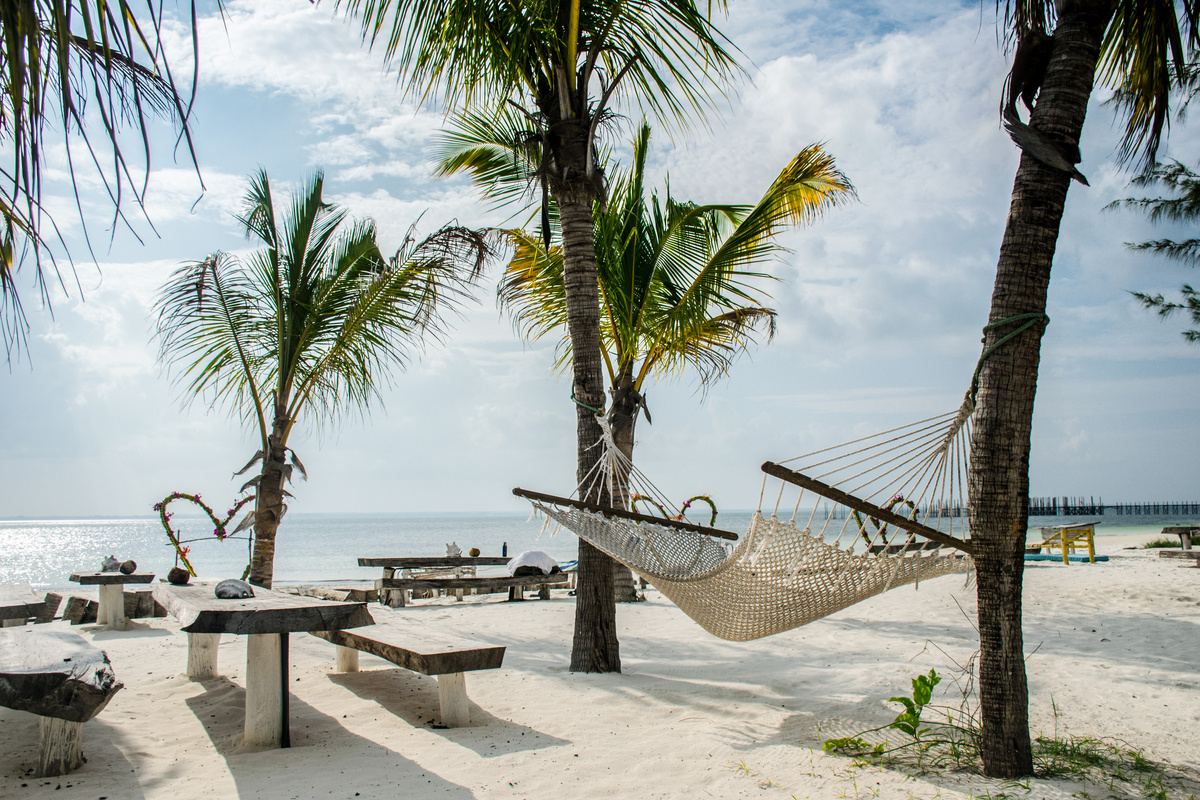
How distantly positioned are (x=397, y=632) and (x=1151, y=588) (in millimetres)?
6180

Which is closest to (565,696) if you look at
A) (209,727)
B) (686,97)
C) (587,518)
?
(587,518)

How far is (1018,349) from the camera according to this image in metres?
2.35

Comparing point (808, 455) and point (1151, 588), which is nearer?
point (808, 455)

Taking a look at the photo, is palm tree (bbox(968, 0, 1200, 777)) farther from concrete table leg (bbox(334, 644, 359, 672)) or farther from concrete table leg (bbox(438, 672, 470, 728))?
concrete table leg (bbox(334, 644, 359, 672))

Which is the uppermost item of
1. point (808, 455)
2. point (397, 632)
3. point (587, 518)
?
point (808, 455)

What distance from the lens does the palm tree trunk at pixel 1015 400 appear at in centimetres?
228

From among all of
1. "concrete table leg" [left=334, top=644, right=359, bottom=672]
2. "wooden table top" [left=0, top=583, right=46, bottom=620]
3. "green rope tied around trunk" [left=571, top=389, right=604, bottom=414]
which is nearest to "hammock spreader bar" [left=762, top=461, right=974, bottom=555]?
"green rope tied around trunk" [left=571, top=389, right=604, bottom=414]

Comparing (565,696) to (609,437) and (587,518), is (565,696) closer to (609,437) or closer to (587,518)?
(587,518)

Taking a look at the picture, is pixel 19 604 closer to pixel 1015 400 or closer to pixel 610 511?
pixel 610 511

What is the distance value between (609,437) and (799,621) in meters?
1.35

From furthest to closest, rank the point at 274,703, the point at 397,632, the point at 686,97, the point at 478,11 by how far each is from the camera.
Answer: the point at 686,97, the point at 478,11, the point at 397,632, the point at 274,703

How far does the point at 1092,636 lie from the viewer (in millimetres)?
4629

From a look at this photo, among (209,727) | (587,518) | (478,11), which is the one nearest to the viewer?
(209,727)

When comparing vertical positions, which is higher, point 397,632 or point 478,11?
point 478,11
